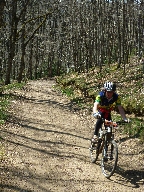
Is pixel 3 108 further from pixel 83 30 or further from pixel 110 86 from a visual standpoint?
pixel 83 30

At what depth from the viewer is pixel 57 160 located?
8.55 meters

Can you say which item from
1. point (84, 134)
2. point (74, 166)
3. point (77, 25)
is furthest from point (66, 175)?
point (77, 25)

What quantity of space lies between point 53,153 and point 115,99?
2647 mm

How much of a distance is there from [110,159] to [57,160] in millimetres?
1773

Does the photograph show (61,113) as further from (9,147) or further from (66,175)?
(66,175)

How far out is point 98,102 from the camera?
7930 millimetres

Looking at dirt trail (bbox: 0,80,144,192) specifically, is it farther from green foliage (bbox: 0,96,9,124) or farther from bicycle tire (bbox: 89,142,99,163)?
green foliage (bbox: 0,96,9,124)

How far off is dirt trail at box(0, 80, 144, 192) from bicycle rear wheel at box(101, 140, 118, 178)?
0.58 feet

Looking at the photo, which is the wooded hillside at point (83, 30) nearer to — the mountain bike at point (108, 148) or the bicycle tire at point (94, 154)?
the bicycle tire at point (94, 154)

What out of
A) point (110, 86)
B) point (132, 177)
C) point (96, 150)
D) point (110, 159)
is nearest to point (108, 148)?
point (110, 159)

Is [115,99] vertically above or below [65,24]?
below

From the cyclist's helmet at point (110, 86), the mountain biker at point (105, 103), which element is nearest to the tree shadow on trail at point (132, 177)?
the mountain biker at point (105, 103)

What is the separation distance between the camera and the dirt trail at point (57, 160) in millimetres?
6973

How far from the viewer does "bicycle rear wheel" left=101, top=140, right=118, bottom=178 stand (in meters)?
7.27
